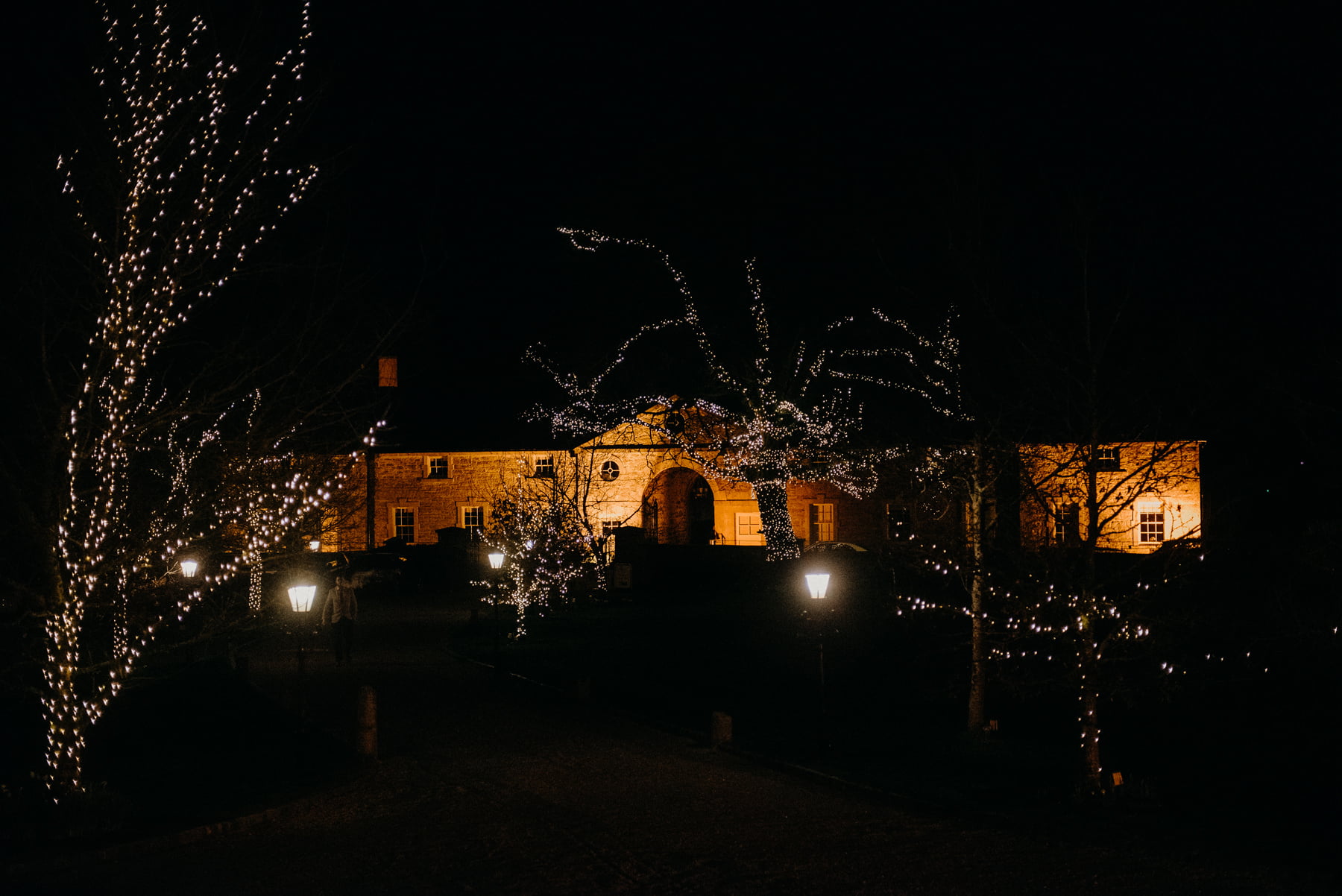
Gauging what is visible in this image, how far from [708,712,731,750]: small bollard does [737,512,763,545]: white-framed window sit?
29.9m

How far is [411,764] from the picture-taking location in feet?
40.0

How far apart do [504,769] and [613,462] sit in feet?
106

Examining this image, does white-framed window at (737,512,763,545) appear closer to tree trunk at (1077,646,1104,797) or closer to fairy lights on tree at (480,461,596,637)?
fairy lights on tree at (480,461,596,637)

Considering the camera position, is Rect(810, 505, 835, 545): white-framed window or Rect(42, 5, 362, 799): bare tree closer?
Rect(42, 5, 362, 799): bare tree

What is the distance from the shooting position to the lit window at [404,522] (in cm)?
4753

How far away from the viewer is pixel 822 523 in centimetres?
4225

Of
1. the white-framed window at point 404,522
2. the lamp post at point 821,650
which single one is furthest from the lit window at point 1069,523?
the white-framed window at point 404,522

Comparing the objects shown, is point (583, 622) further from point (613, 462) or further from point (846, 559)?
point (613, 462)

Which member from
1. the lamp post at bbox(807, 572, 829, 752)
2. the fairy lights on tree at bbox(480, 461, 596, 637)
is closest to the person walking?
the fairy lights on tree at bbox(480, 461, 596, 637)

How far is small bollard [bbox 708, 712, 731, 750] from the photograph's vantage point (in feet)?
42.4

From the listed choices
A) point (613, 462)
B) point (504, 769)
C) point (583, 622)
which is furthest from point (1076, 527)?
point (613, 462)

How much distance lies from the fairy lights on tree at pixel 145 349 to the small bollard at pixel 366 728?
2318 millimetres

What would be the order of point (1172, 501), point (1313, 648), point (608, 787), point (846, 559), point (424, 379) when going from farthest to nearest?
point (424, 379) < point (1172, 501) < point (846, 559) < point (1313, 648) < point (608, 787)

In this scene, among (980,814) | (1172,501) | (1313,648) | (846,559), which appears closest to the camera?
(980,814)
